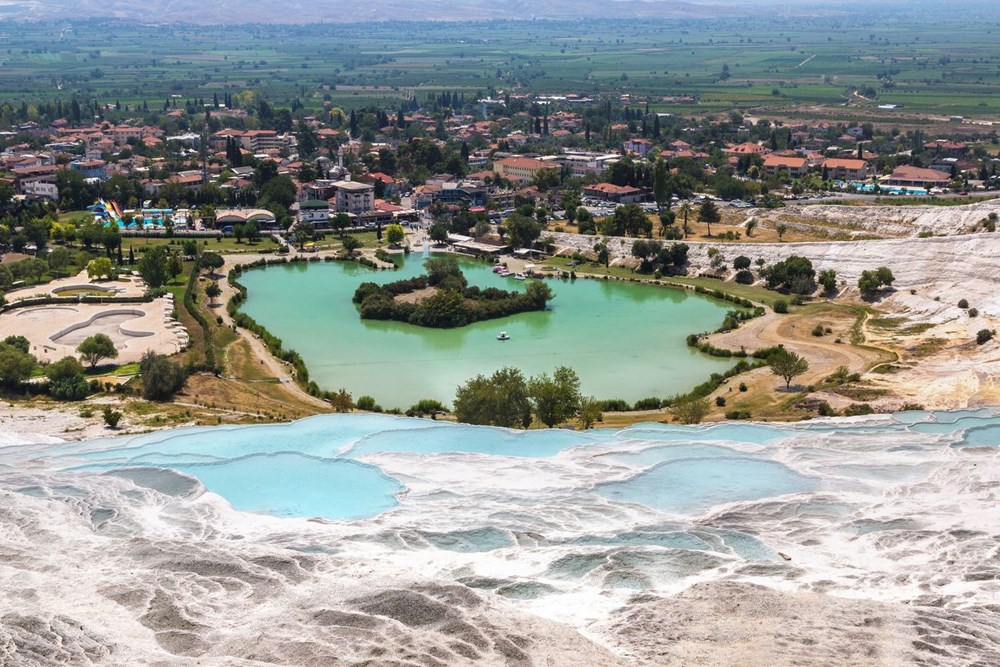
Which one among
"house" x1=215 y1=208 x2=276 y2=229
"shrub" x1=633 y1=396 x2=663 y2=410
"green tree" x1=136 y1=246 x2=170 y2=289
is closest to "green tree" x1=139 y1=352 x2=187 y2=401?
"shrub" x1=633 y1=396 x2=663 y2=410

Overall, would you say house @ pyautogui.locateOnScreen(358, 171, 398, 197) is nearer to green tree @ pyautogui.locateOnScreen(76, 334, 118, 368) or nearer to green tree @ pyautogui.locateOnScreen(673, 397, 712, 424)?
green tree @ pyautogui.locateOnScreen(76, 334, 118, 368)

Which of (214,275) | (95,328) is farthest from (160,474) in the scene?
(214,275)

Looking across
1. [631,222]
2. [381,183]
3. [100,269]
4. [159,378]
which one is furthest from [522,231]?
[159,378]

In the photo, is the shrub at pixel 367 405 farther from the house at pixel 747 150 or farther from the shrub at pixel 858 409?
the house at pixel 747 150

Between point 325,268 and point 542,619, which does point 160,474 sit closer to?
point 542,619

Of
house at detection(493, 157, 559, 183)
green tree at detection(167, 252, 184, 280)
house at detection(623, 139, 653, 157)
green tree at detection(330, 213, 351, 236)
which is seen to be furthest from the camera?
house at detection(623, 139, 653, 157)

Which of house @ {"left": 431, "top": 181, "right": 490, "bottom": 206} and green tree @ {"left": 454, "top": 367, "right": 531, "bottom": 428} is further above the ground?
green tree @ {"left": 454, "top": 367, "right": 531, "bottom": 428}
